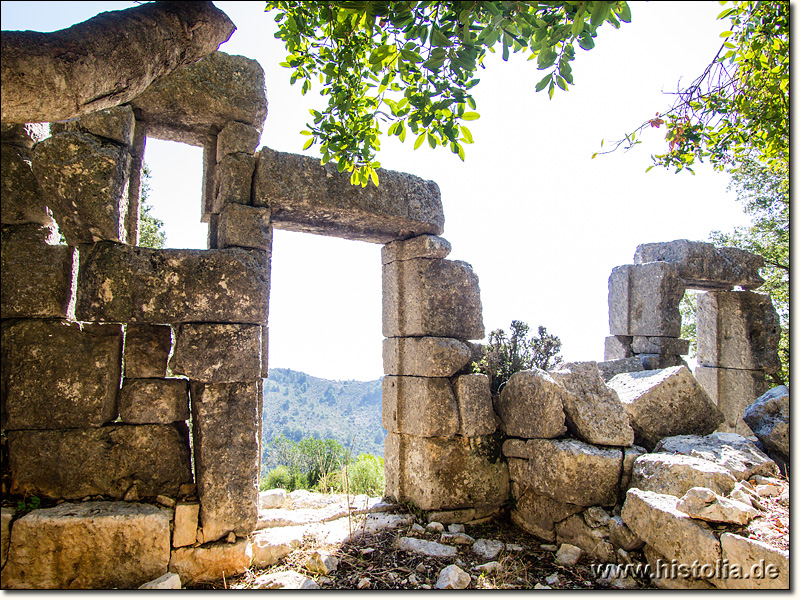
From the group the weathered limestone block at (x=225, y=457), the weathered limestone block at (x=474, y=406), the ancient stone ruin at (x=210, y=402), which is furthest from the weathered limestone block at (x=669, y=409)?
the weathered limestone block at (x=225, y=457)

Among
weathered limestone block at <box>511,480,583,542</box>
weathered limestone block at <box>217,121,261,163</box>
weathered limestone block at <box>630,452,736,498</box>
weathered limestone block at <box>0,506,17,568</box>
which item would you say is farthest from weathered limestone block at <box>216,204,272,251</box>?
weathered limestone block at <box>630,452,736,498</box>

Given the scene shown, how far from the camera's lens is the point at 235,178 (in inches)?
173

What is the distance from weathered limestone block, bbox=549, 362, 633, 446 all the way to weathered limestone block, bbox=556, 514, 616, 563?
711mm

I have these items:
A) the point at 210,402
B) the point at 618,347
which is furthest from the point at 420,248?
the point at 618,347

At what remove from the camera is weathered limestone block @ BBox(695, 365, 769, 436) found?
7664 millimetres

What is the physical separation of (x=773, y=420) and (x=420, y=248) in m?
3.75

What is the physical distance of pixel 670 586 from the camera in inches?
134

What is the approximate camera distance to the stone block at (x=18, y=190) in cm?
383

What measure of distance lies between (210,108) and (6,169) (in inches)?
63.3

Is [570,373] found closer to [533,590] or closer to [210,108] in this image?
[533,590]

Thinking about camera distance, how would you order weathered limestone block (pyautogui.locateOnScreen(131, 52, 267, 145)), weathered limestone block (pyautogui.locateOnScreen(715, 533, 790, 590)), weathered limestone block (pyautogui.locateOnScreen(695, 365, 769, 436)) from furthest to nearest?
1. weathered limestone block (pyautogui.locateOnScreen(695, 365, 769, 436))
2. weathered limestone block (pyautogui.locateOnScreen(131, 52, 267, 145))
3. weathered limestone block (pyautogui.locateOnScreen(715, 533, 790, 590))

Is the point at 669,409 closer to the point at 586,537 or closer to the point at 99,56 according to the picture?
the point at 586,537

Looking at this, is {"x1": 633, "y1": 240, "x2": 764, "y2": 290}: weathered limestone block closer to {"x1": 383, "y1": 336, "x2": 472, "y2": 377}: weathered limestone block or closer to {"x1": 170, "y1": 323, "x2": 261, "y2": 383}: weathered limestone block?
{"x1": 383, "y1": 336, "x2": 472, "y2": 377}: weathered limestone block

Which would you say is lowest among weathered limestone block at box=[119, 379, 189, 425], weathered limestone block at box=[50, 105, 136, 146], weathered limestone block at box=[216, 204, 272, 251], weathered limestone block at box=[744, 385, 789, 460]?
weathered limestone block at box=[744, 385, 789, 460]
